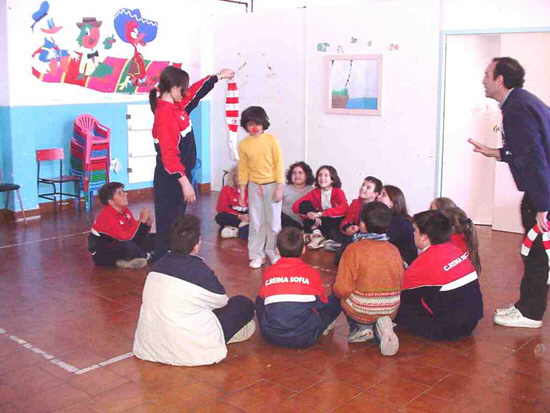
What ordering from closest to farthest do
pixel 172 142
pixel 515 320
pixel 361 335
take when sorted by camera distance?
pixel 361 335 < pixel 515 320 < pixel 172 142

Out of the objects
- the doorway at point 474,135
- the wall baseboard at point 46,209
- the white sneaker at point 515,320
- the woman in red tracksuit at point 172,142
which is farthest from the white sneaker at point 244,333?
the wall baseboard at point 46,209

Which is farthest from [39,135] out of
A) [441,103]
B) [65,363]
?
[65,363]

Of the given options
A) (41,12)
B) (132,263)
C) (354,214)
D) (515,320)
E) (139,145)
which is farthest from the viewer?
(139,145)

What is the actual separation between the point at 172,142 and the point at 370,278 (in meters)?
1.82

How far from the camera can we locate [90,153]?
8.12 metres

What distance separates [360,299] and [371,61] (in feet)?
14.7

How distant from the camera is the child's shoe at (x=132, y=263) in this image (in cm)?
570

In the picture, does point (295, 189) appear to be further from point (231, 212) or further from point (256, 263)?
point (256, 263)

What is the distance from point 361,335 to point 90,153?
5.04 metres

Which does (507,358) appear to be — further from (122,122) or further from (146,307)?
(122,122)

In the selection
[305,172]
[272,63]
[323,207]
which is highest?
[272,63]

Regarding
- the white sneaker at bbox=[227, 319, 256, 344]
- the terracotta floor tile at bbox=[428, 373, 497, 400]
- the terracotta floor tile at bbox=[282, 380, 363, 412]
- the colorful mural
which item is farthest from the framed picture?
the terracotta floor tile at bbox=[282, 380, 363, 412]

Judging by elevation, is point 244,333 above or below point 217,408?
above

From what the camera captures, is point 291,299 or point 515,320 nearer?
point 291,299
